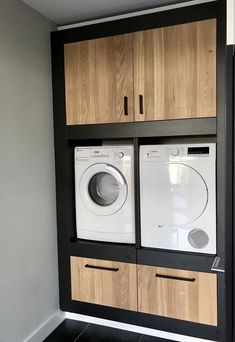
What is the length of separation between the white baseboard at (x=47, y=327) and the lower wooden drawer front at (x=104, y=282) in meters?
0.19

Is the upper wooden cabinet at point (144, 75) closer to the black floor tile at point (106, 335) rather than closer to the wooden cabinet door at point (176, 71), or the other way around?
the wooden cabinet door at point (176, 71)

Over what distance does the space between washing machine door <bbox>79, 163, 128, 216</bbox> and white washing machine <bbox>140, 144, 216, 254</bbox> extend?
17cm

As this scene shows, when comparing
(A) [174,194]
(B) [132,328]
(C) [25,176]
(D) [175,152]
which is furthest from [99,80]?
(B) [132,328]

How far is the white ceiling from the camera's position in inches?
85.5

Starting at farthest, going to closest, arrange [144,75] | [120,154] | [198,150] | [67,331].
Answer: [67,331]
[120,154]
[144,75]
[198,150]

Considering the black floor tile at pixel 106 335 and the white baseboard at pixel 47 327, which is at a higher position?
the white baseboard at pixel 47 327

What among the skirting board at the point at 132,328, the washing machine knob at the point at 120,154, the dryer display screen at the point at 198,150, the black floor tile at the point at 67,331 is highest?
the dryer display screen at the point at 198,150

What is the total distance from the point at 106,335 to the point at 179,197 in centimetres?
117

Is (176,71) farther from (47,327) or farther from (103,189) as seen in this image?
(47,327)

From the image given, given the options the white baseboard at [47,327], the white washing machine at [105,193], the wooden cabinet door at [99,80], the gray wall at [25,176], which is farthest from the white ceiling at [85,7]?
the white baseboard at [47,327]

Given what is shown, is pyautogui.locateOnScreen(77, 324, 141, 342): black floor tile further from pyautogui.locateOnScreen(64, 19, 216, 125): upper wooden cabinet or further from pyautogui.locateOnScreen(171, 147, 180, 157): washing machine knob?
pyautogui.locateOnScreen(64, 19, 216, 125): upper wooden cabinet

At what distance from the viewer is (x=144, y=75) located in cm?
221

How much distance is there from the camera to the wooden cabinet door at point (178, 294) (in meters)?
2.12

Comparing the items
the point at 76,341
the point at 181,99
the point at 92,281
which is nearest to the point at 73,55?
the point at 181,99
